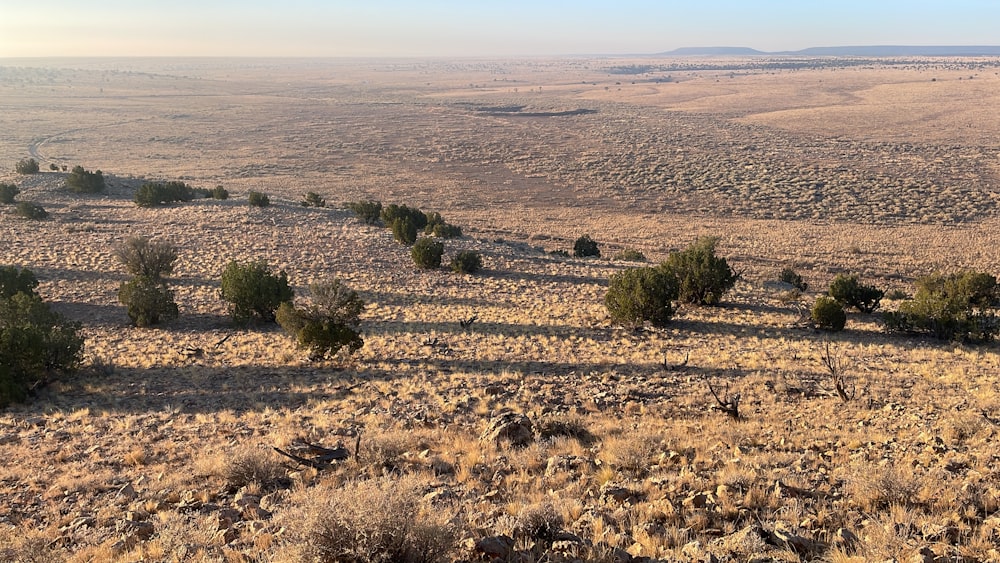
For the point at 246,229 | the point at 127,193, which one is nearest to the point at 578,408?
the point at 246,229

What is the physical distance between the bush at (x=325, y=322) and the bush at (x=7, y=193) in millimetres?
26525

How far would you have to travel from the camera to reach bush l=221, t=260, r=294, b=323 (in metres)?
16.5

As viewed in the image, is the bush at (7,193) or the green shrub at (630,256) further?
the bush at (7,193)

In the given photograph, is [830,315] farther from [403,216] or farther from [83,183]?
[83,183]

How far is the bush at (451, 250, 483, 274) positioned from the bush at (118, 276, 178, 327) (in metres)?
10.1

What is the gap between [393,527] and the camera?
4.72 meters

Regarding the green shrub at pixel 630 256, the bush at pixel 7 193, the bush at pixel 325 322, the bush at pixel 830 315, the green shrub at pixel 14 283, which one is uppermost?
the bush at pixel 7 193

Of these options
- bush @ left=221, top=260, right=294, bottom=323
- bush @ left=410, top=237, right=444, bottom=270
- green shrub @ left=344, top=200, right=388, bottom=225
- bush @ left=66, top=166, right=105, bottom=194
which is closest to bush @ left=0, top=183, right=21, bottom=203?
bush @ left=66, top=166, right=105, bottom=194

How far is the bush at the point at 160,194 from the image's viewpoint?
31.9 metres

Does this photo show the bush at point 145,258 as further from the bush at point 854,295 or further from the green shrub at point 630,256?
the bush at point 854,295

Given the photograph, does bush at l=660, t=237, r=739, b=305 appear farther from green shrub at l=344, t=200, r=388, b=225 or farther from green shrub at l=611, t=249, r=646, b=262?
green shrub at l=344, t=200, r=388, b=225

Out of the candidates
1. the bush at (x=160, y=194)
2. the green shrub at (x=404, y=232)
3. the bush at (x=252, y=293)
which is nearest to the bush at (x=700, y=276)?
the bush at (x=252, y=293)

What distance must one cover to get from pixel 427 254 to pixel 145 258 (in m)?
9.89

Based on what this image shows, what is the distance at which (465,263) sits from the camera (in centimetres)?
2303
